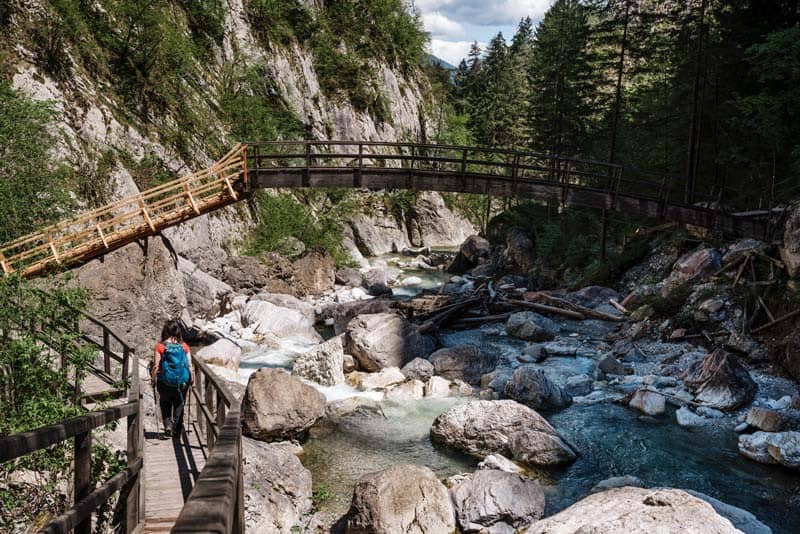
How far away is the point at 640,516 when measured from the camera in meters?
5.61

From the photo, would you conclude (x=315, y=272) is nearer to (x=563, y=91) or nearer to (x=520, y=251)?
(x=520, y=251)

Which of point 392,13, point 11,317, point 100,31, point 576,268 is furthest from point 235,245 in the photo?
point 392,13

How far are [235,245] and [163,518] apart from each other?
20.9 metres

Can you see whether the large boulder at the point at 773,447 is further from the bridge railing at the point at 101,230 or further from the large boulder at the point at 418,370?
the bridge railing at the point at 101,230

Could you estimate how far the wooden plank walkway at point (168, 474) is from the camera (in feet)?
17.3

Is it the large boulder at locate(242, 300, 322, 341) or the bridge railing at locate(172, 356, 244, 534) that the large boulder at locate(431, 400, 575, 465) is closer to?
the bridge railing at locate(172, 356, 244, 534)

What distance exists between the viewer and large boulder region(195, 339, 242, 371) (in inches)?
557

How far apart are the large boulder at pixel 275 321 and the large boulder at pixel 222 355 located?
122 inches

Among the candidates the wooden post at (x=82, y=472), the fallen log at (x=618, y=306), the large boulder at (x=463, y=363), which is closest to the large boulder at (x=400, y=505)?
the wooden post at (x=82, y=472)

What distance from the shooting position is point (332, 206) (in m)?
36.4

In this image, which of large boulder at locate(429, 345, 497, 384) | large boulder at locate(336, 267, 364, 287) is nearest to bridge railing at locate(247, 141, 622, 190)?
large boulder at locate(336, 267, 364, 287)

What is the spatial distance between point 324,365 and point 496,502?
23.2 ft

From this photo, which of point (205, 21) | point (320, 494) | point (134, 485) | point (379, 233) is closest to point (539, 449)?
point (320, 494)

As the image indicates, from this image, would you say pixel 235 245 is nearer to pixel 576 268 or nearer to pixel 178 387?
pixel 576 268
